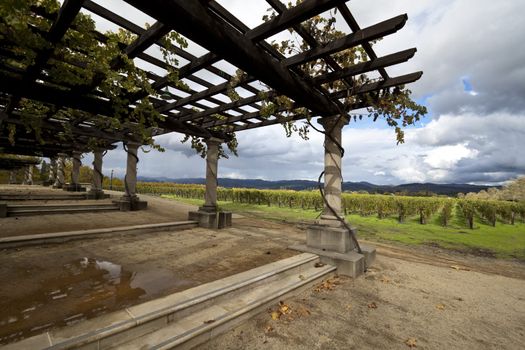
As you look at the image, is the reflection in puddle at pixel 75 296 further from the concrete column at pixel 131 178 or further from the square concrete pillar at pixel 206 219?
the concrete column at pixel 131 178

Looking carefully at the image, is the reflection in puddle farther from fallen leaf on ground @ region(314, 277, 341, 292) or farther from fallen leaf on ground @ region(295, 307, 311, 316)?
fallen leaf on ground @ region(314, 277, 341, 292)

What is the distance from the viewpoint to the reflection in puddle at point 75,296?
8.75ft

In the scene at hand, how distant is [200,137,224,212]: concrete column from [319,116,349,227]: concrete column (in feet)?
14.7

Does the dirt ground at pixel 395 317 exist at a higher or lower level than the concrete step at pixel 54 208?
lower

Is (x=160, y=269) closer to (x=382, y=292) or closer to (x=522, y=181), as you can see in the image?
(x=382, y=292)

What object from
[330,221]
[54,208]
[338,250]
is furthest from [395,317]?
[54,208]

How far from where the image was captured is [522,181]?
29453mm

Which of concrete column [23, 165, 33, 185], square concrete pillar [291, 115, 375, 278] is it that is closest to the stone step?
square concrete pillar [291, 115, 375, 278]

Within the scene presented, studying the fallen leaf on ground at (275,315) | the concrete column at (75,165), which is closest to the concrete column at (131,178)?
the concrete column at (75,165)

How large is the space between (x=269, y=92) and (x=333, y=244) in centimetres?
370

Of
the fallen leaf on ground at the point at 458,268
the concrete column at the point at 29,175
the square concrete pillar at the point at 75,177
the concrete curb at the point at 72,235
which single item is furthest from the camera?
the concrete column at the point at 29,175

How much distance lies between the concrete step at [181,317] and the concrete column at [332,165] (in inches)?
80.0

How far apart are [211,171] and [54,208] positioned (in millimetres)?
6511

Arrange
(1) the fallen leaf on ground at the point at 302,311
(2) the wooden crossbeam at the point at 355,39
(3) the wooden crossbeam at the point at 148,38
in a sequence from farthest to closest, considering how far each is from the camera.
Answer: (1) the fallen leaf on ground at the point at 302,311, (3) the wooden crossbeam at the point at 148,38, (2) the wooden crossbeam at the point at 355,39
